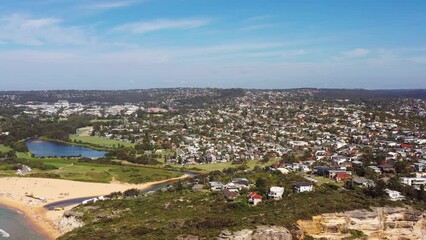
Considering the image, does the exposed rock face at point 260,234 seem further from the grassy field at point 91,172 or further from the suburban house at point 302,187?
the grassy field at point 91,172

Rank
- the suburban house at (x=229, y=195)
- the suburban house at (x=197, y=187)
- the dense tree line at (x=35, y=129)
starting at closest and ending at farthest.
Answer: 1. the suburban house at (x=229, y=195)
2. the suburban house at (x=197, y=187)
3. the dense tree line at (x=35, y=129)

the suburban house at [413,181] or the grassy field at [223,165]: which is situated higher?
the suburban house at [413,181]

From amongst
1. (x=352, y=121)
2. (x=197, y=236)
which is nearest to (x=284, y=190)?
(x=197, y=236)

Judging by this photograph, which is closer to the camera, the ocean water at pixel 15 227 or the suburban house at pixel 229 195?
the ocean water at pixel 15 227

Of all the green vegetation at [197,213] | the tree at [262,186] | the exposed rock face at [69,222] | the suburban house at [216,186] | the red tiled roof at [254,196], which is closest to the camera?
the green vegetation at [197,213]

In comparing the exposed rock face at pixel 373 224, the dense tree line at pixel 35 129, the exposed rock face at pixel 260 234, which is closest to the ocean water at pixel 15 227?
the exposed rock face at pixel 260 234

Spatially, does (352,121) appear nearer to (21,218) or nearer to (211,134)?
(211,134)
